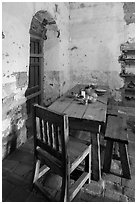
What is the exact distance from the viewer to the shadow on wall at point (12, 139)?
2.25 m

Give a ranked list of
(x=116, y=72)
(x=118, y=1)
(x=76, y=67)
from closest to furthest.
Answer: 1. (x=118, y=1)
2. (x=116, y=72)
3. (x=76, y=67)

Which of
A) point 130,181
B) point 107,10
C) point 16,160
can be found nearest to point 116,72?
point 107,10

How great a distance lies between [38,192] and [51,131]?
78 cm

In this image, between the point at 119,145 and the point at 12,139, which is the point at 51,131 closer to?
the point at 119,145

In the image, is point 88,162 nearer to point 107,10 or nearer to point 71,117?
point 71,117

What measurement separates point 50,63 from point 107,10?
1.88m

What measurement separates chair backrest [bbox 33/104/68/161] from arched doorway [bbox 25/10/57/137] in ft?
4.68

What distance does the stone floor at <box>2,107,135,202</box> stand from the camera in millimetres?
1642

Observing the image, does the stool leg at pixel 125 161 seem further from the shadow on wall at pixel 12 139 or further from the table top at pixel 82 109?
the shadow on wall at pixel 12 139

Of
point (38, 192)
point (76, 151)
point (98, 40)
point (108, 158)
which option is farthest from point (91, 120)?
point (98, 40)

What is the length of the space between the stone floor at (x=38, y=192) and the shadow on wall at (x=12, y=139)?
0.11 metres

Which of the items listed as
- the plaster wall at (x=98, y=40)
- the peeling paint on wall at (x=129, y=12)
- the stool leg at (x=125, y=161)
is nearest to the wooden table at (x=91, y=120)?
the stool leg at (x=125, y=161)

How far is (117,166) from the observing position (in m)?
2.20

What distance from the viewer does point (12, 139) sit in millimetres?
2312
